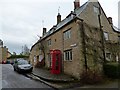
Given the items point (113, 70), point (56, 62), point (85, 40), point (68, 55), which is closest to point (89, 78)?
point (113, 70)

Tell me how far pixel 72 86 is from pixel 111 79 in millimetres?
5829

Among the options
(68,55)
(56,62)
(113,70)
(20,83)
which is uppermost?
(68,55)

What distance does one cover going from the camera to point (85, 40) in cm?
2025

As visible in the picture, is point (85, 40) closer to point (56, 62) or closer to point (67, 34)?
point (67, 34)

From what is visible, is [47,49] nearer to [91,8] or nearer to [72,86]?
[91,8]

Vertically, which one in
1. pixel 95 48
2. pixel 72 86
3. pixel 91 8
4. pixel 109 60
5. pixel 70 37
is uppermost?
pixel 91 8

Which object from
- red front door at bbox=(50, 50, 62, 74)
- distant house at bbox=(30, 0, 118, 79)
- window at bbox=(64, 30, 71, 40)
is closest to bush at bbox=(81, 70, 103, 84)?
distant house at bbox=(30, 0, 118, 79)

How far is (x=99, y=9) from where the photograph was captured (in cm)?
2394

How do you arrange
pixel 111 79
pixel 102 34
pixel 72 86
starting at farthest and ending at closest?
Result: pixel 102 34, pixel 111 79, pixel 72 86

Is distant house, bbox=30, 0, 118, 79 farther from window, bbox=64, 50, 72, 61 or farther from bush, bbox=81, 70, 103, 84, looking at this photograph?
bush, bbox=81, 70, 103, 84

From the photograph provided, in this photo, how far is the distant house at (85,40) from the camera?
19.8 meters

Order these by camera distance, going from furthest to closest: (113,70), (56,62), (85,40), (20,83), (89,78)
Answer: (56,62)
(85,40)
(113,70)
(89,78)
(20,83)

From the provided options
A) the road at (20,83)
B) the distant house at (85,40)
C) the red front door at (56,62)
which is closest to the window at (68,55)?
the distant house at (85,40)

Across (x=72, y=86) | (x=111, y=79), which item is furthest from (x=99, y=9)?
(x=72, y=86)
